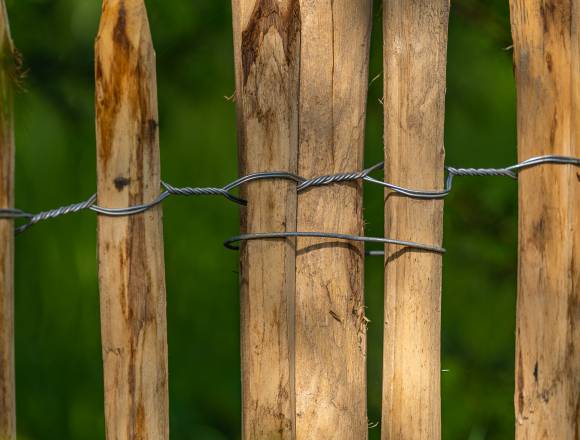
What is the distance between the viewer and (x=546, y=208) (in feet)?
6.39

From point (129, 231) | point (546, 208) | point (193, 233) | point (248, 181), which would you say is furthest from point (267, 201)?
point (546, 208)

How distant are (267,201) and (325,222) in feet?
0.46

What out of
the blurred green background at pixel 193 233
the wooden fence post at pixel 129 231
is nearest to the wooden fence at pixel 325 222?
the wooden fence post at pixel 129 231

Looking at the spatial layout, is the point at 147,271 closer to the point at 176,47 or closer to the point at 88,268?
the point at 88,268

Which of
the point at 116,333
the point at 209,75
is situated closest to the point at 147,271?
the point at 116,333

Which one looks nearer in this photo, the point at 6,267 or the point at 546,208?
the point at 6,267

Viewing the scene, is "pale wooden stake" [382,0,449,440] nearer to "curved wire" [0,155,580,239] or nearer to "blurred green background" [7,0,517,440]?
"curved wire" [0,155,580,239]

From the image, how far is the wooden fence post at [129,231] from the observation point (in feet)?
5.41

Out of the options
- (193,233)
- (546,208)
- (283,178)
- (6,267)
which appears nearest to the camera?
(6,267)

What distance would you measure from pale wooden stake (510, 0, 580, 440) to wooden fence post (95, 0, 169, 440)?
810mm

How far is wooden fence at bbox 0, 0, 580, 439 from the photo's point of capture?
5.51 feet

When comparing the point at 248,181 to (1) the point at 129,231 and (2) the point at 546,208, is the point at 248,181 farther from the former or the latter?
(2) the point at 546,208

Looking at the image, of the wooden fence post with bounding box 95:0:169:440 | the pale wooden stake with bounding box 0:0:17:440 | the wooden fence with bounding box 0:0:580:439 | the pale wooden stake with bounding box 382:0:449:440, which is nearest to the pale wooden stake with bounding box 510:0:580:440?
the wooden fence with bounding box 0:0:580:439

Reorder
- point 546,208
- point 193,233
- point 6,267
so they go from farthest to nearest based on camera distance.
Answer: point 193,233 → point 546,208 → point 6,267
